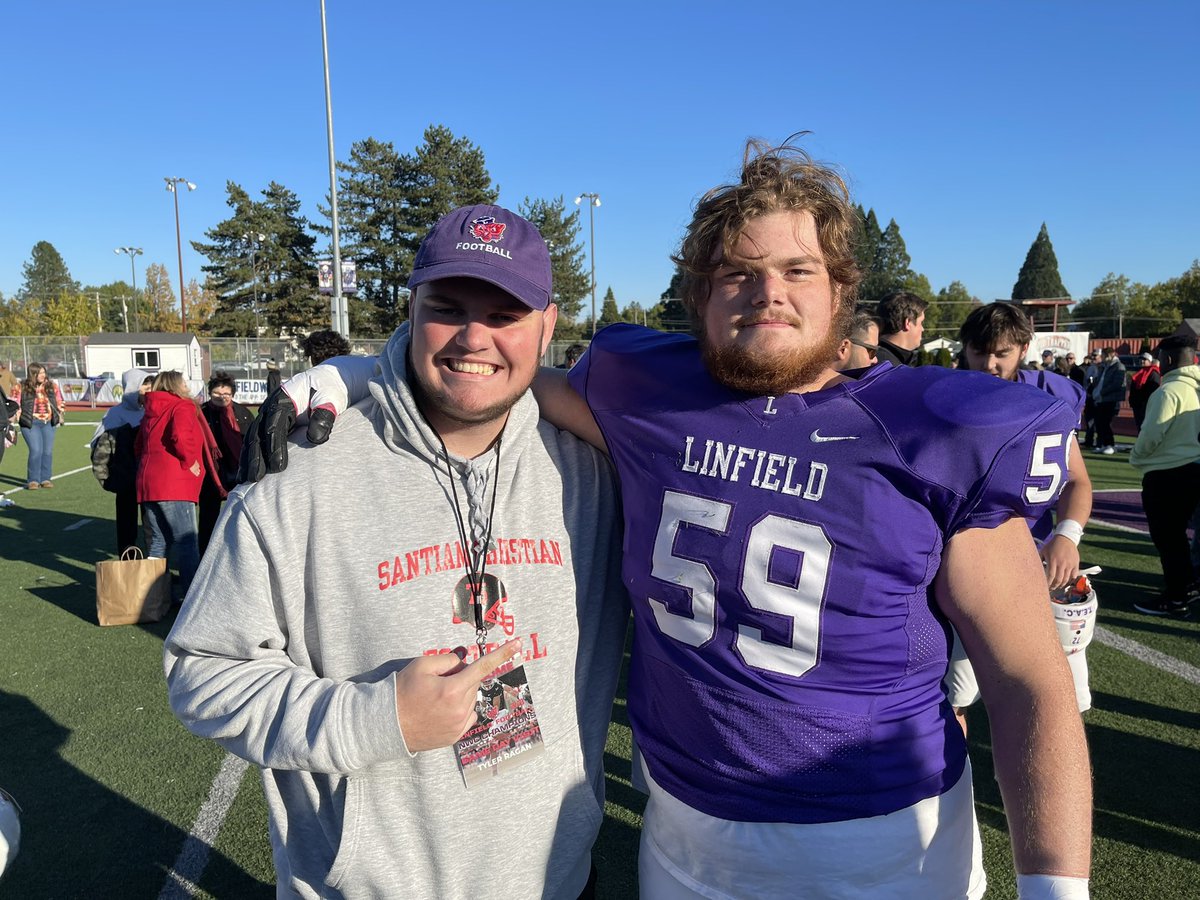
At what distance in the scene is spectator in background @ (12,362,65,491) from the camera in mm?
11695

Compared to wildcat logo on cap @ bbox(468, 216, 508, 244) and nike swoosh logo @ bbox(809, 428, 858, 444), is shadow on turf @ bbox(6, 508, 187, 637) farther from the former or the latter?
nike swoosh logo @ bbox(809, 428, 858, 444)

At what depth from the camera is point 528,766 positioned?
5.34ft

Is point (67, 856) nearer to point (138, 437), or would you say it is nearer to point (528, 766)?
point (528, 766)

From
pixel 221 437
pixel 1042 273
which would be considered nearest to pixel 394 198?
pixel 221 437

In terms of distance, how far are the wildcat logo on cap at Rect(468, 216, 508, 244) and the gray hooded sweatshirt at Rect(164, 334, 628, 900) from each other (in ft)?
1.10

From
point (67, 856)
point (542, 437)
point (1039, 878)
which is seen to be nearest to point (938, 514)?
point (1039, 878)

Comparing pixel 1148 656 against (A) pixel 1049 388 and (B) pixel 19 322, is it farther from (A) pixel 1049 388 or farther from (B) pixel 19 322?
(B) pixel 19 322

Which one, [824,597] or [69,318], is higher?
[69,318]

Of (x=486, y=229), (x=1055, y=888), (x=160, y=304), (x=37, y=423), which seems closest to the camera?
(x=1055, y=888)

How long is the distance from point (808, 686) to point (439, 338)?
1040mm

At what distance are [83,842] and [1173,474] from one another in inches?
283

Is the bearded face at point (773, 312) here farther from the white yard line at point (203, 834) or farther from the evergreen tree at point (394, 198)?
the evergreen tree at point (394, 198)

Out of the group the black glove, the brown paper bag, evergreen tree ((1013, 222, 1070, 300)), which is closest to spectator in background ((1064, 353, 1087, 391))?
the brown paper bag

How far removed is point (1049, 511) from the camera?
11.0 feet
